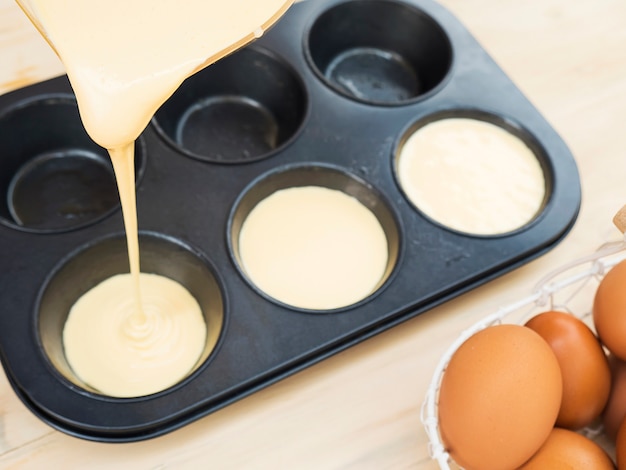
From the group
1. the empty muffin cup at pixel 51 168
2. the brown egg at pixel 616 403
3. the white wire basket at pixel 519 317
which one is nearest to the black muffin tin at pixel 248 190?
the empty muffin cup at pixel 51 168

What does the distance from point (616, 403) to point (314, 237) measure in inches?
19.6

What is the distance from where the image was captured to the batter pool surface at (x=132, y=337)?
993mm

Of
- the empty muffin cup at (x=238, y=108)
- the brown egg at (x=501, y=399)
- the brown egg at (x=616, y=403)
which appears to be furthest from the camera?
the empty muffin cup at (x=238, y=108)

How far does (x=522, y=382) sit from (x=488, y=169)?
1.84 feet

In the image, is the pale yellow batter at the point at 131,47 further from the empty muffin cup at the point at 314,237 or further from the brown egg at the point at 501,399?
the brown egg at the point at 501,399

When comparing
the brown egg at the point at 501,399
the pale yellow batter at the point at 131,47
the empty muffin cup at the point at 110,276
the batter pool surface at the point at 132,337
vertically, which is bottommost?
the batter pool surface at the point at 132,337

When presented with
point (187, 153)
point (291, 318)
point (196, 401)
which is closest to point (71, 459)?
point (196, 401)

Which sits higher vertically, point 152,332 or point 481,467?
point 481,467

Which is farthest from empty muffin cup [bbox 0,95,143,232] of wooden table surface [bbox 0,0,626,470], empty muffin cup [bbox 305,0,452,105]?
empty muffin cup [bbox 305,0,452,105]

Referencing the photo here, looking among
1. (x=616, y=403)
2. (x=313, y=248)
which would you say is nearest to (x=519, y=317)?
(x=616, y=403)

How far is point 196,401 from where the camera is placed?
90cm

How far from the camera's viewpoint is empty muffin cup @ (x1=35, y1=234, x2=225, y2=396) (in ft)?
3.21

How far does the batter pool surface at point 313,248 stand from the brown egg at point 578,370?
310 millimetres

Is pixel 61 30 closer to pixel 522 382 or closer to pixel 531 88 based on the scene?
pixel 522 382
